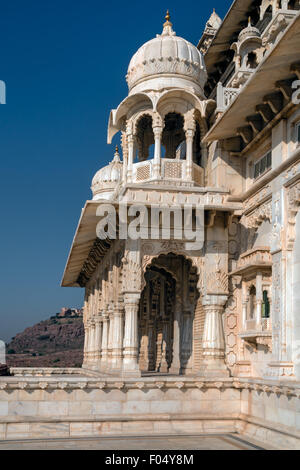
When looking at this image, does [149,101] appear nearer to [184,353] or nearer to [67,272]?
[184,353]

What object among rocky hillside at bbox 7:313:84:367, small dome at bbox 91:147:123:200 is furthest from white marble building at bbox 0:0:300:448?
rocky hillside at bbox 7:313:84:367

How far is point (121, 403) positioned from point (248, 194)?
5.80m

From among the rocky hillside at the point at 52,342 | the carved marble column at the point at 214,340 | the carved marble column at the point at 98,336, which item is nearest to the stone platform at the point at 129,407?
the carved marble column at the point at 214,340

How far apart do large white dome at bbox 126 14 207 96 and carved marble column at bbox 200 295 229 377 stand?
6082 mm

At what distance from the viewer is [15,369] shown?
26844mm

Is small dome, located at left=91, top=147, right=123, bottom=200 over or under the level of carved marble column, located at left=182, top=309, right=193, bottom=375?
over

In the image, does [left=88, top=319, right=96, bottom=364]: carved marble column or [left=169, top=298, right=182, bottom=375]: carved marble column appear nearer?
[left=169, top=298, right=182, bottom=375]: carved marble column

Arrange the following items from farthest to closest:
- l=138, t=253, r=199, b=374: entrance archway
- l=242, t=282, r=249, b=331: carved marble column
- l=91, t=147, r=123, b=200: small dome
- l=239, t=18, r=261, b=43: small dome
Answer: l=91, t=147, r=123, b=200: small dome
l=138, t=253, r=199, b=374: entrance archway
l=239, t=18, r=261, b=43: small dome
l=242, t=282, r=249, b=331: carved marble column

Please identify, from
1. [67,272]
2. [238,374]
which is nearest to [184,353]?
[238,374]

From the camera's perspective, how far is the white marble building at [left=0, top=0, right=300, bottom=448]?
39.7 ft

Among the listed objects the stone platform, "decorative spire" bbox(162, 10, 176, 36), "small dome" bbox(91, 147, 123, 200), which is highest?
"decorative spire" bbox(162, 10, 176, 36)

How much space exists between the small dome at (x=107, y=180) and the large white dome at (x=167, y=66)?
960cm

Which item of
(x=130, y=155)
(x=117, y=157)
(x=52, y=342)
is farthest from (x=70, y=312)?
(x=130, y=155)

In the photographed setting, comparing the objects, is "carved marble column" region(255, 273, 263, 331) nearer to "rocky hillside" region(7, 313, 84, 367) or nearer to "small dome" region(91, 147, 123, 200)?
"small dome" region(91, 147, 123, 200)
